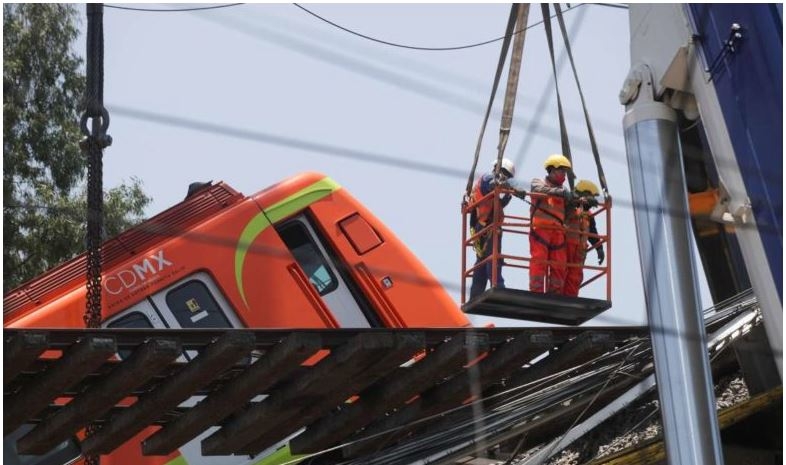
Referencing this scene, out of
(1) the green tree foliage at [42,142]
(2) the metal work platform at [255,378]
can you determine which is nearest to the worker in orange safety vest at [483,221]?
(2) the metal work platform at [255,378]

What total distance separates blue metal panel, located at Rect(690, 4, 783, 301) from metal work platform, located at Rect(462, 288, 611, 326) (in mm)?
3825

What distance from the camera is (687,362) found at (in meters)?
4.91

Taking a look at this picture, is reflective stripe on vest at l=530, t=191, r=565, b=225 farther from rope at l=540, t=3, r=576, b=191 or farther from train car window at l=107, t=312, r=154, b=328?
train car window at l=107, t=312, r=154, b=328

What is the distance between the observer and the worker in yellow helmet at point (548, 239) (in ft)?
31.2

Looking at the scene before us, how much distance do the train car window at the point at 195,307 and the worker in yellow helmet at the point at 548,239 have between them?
2.57 meters

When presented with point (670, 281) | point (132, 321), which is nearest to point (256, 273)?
point (132, 321)

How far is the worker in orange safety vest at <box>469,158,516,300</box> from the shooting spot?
949 cm

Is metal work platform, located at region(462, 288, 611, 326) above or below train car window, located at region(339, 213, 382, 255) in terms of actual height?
below

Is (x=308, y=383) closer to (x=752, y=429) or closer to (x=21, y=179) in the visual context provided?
(x=752, y=429)

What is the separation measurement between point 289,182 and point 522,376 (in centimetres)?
302

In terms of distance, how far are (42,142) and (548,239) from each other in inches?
448

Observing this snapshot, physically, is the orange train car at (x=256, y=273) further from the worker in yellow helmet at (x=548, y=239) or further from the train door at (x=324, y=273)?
the worker in yellow helmet at (x=548, y=239)

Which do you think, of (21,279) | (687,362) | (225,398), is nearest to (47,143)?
(21,279)

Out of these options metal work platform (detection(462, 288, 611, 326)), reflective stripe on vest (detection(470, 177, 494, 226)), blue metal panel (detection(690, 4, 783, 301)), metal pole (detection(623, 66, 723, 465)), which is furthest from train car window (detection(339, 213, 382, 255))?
blue metal panel (detection(690, 4, 783, 301))
